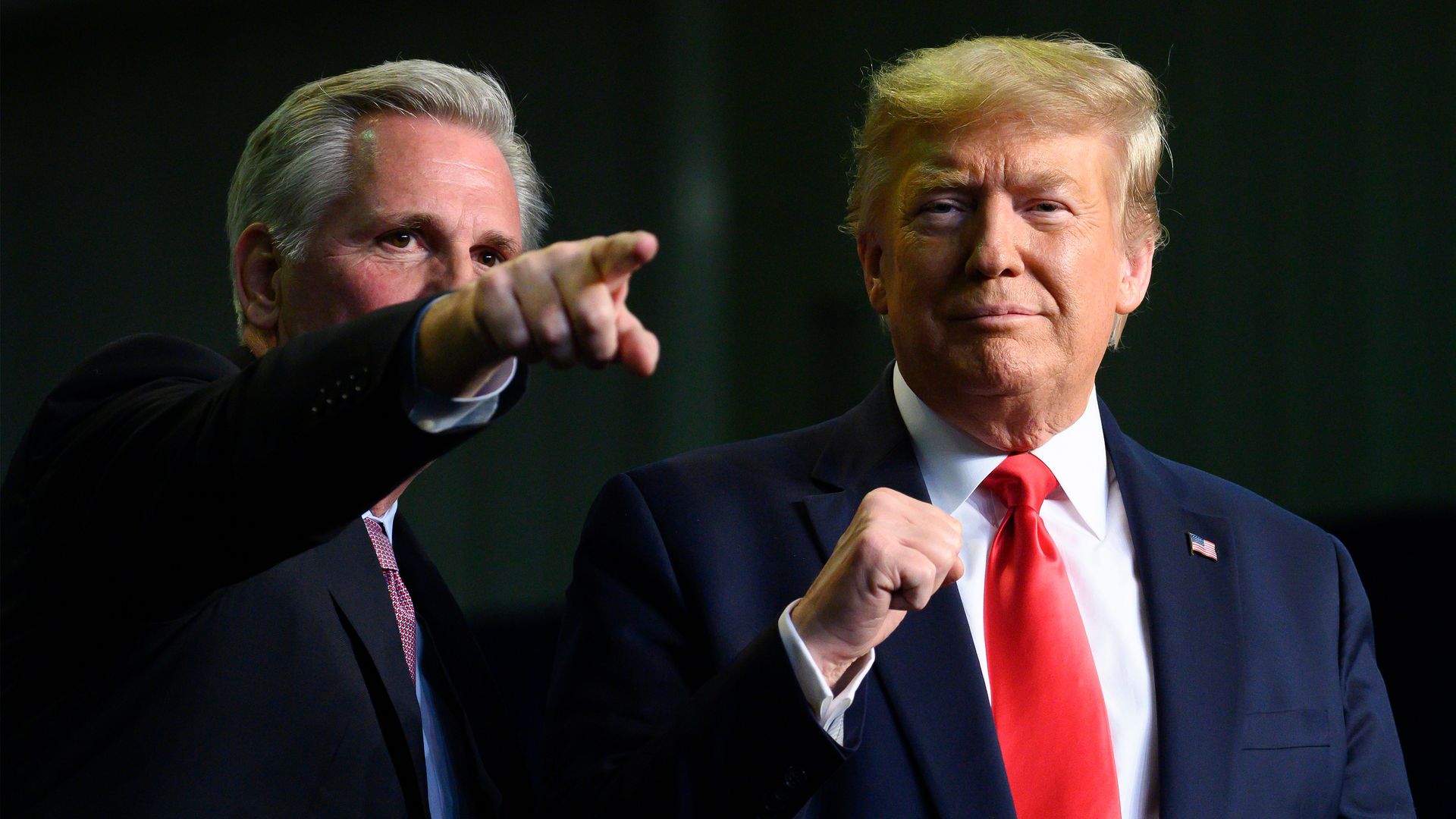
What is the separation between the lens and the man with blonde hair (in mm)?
1598

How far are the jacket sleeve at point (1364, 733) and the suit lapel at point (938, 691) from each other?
0.45 meters

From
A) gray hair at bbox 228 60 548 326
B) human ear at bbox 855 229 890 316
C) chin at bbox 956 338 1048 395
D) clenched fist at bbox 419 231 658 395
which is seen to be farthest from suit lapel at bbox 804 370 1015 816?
clenched fist at bbox 419 231 658 395

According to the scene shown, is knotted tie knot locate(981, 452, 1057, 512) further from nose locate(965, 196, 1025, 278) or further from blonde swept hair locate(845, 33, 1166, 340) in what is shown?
blonde swept hair locate(845, 33, 1166, 340)

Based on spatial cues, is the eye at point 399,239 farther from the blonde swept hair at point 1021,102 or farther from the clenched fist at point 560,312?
the clenched fist at point 560,312

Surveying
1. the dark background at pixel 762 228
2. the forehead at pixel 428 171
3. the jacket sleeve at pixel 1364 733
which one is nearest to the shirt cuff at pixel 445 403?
the forehead at pixel 428 171

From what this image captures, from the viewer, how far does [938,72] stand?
6.15ft

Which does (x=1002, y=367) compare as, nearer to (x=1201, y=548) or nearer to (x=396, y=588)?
(x=1201, y=548)

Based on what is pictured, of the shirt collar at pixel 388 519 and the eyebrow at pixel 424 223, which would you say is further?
the shirt collar at pixel 388 519

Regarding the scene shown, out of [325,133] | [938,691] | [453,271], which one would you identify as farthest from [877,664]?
[325,133]

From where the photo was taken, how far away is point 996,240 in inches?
70.5

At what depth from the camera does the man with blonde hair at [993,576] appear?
1.60 m

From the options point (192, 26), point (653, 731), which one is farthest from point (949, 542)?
point (192, 26)

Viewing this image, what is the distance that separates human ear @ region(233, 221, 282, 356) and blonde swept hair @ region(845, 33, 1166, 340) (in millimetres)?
704

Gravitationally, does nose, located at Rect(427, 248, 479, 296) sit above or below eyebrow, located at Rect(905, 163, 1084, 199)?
below
